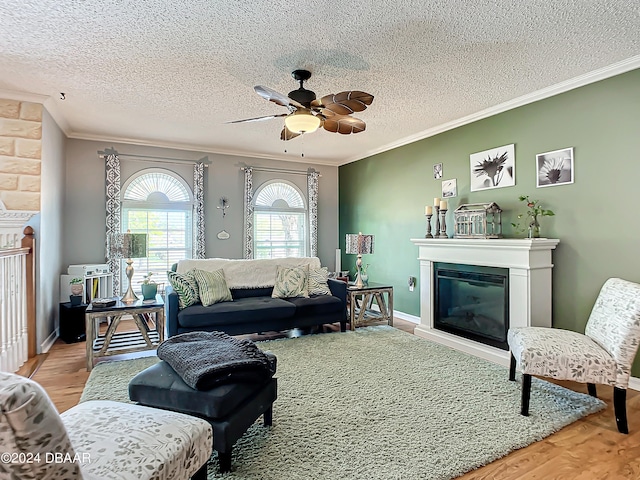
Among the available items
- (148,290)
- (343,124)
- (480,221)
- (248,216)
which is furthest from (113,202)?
(480,221)

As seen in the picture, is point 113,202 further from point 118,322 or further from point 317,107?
point 317,107

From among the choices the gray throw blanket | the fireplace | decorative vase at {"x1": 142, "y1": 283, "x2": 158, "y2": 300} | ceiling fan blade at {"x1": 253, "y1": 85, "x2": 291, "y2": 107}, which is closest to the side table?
decorative vase at {"x1": 142, "y1": 283, "x2": 158, "y2": 300}

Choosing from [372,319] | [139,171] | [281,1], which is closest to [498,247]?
[372,319]

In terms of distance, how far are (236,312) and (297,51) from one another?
2641mm

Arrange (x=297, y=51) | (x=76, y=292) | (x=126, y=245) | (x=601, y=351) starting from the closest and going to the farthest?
(x=601, y=351) < (x=297, y=51) < (x=126, y=245) < (x=76, y=292)

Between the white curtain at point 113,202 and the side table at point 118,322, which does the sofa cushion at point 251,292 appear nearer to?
the side table at point 118,322

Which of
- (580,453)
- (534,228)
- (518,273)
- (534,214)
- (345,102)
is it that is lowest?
(580,453)

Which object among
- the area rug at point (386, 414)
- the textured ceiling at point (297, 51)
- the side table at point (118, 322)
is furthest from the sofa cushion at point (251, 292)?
the textured ceiling at point (297, 51)

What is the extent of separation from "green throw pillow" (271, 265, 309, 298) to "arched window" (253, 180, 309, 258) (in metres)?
1.91

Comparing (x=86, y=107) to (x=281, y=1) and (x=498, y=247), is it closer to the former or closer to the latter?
(x=281, y=1)

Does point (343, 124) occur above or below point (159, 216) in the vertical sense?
above

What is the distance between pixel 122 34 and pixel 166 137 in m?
2.98

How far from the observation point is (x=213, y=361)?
2061 millimetres

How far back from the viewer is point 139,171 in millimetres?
5680
